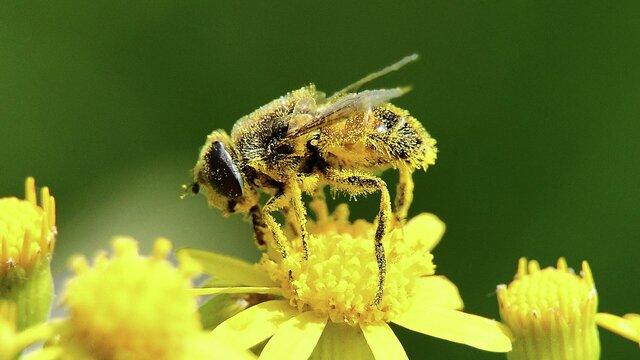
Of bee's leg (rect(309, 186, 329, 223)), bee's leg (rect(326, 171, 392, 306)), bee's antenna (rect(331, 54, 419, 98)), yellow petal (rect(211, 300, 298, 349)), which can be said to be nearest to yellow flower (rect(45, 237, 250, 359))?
yellow petal (rect(211, 300, 298, 349))

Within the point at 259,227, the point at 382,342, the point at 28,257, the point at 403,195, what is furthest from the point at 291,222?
the point at 28,257

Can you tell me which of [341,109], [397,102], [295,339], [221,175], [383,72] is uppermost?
[397,102]

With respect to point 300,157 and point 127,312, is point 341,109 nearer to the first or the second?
point 300,157

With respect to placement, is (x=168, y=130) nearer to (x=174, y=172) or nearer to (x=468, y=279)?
(x=174, y=172)

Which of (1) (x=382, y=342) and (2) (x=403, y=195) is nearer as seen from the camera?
(1) (x=382, y=342)

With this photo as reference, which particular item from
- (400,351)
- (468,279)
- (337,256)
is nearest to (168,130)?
(468,279)

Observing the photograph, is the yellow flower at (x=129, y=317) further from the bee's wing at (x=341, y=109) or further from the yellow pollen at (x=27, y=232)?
the bee's wing at (x=341, y=109)

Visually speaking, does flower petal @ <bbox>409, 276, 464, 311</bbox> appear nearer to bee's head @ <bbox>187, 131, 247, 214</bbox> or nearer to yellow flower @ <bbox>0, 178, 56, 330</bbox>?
bee's head @ <bbox>187, 131, 247, 214</bbox>

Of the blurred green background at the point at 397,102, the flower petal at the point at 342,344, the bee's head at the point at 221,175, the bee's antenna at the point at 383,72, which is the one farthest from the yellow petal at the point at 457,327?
the blurred green background at the point at 397,102
